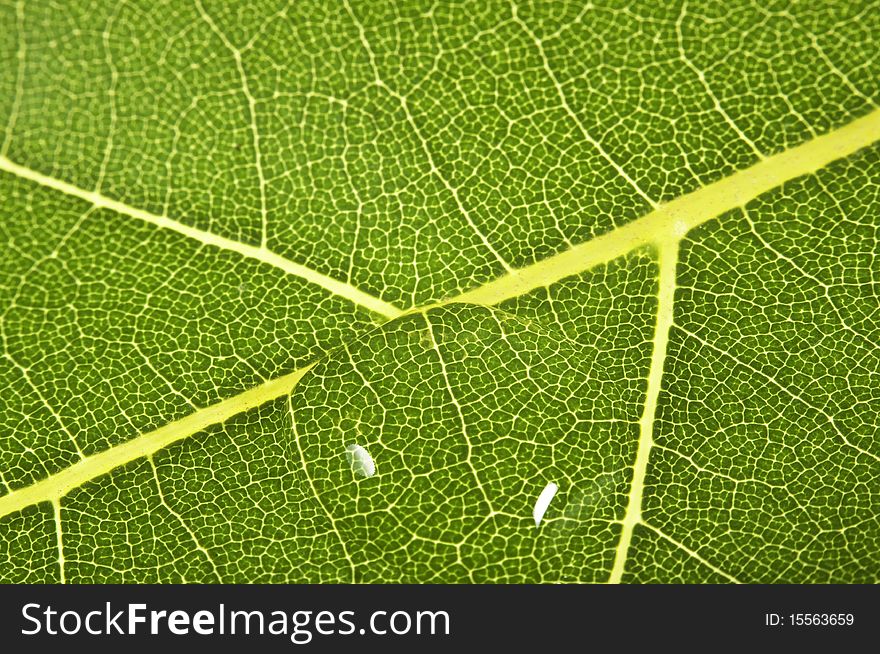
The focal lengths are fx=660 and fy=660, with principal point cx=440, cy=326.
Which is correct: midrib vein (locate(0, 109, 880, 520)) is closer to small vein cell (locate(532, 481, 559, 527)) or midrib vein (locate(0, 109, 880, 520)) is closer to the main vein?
the main vein

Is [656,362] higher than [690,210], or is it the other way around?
[690,210]

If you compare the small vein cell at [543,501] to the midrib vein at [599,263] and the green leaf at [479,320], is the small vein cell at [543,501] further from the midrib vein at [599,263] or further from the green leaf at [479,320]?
the midrib vein at [599,263]

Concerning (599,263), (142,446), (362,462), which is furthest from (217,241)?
(599,263)

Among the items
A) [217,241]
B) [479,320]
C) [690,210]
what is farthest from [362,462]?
[690,210]

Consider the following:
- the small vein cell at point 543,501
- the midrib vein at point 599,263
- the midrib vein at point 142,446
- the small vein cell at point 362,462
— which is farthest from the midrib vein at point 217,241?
the small vein cell at point 543,501

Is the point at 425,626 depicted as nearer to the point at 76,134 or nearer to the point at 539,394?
the point at 539,394

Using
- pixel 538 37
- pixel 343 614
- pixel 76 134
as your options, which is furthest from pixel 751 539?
pixel 76 134

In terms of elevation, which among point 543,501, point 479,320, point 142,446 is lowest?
point 543,501

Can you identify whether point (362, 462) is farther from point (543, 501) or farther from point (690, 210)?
point (690, 210)
